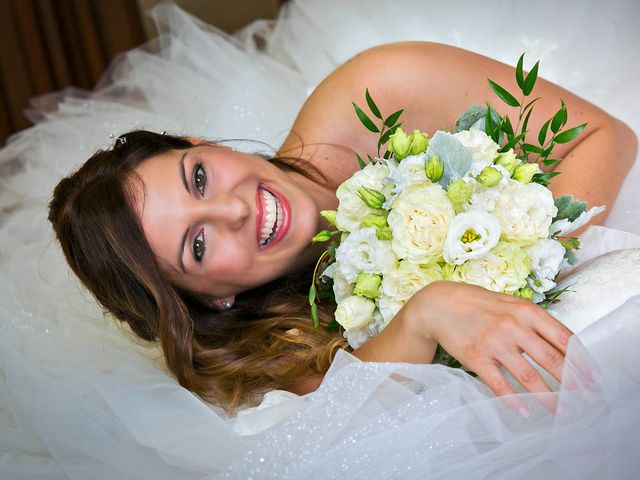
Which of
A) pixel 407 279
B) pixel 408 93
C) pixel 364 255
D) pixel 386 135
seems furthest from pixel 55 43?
pixel 407 279

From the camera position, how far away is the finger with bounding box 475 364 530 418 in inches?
48.4

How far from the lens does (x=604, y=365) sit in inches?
47.9

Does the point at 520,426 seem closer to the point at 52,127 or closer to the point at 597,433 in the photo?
the point at 597,433

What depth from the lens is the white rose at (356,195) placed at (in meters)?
1.57

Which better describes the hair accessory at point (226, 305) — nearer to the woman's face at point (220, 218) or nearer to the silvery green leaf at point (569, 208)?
the woman's face at point (220, 218)

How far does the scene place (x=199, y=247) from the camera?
1872 millimetres

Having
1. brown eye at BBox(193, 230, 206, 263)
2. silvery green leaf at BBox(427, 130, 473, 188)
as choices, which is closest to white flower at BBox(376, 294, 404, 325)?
silvery green leaf at BBox(427, 130, 473, 188)

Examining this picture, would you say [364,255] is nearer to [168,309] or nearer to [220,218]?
[220,218]

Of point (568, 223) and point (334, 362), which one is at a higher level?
point (568, 223)

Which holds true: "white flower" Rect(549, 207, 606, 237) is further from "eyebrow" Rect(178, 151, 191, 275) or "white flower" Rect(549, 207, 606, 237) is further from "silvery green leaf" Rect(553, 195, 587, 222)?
"eyebrow" Rect(178, 151, 191, 275)

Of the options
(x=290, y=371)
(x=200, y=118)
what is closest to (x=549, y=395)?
(x=290, y=371)

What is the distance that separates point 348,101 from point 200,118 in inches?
27.9

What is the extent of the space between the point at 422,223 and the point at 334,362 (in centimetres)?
30

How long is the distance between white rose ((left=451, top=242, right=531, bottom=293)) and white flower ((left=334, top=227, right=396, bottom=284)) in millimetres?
162
